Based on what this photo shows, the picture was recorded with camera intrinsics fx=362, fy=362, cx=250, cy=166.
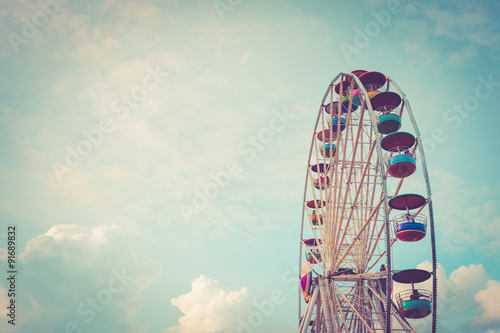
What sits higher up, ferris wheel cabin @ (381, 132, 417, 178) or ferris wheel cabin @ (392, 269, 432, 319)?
ferris wheel cabin @ (381, 132, 417, 178)

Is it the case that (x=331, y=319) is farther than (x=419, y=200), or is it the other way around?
(x=331, y=319)

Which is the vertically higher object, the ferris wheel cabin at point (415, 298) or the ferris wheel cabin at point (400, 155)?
the ferris wheel cabin at point (400, 155)

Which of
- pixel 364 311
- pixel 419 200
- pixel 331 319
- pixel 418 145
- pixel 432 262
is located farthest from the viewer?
pixel 364 311

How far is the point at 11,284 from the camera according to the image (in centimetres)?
1928

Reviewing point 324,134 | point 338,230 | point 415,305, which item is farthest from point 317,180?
point 415,305

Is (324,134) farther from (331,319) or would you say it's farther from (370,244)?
(331,319)

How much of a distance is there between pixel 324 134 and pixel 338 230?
6.60 metres

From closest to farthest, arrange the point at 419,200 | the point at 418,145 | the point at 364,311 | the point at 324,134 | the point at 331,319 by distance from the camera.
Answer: the point at 419,200 → the point at 418,145 → the point at 331,319 → the point at 364,311 → the point at 324,134

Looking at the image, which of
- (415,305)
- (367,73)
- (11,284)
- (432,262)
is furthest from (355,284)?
(11,284)

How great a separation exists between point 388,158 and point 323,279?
7.53 metres

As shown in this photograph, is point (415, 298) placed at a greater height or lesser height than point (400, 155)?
lesser

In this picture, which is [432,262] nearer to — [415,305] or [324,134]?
[415,305]

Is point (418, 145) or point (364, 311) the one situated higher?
point (418, 145)

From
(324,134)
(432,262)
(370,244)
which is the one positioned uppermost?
(324,134)
